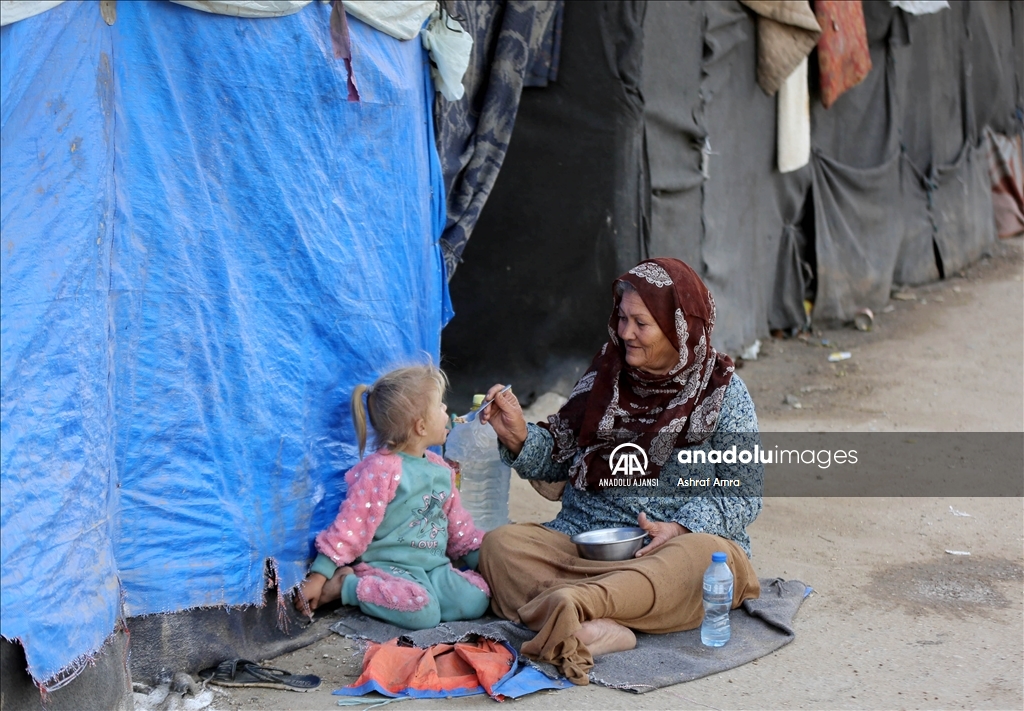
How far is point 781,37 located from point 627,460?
4.86 m

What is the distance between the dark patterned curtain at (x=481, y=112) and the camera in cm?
479

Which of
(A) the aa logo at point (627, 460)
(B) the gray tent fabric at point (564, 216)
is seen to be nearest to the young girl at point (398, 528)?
(A) the aa logo at point (627, 460)

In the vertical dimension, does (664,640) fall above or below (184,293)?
below

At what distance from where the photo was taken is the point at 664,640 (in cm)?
358

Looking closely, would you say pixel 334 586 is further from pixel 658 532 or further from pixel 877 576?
pixel 877 576

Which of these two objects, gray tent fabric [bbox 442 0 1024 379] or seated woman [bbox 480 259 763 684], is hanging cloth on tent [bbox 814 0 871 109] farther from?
seated woman [bbox 480 259 763 684]

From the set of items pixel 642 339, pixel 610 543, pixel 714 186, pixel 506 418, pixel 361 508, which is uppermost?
pixel 714 186

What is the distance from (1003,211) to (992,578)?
30.7ft

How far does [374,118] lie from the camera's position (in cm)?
381

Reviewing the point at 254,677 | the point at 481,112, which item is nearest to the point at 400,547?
the point at 254,677

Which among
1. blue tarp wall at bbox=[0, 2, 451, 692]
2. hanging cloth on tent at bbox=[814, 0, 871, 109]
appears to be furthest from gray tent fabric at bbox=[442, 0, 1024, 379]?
blue tarp wall at bbox=[0, 2, 451, 692]

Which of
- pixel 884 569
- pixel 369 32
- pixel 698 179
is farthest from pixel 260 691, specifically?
pixel 698 179

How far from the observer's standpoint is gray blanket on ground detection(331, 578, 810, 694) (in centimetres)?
329

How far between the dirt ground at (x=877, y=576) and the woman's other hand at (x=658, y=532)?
0.47 metres
